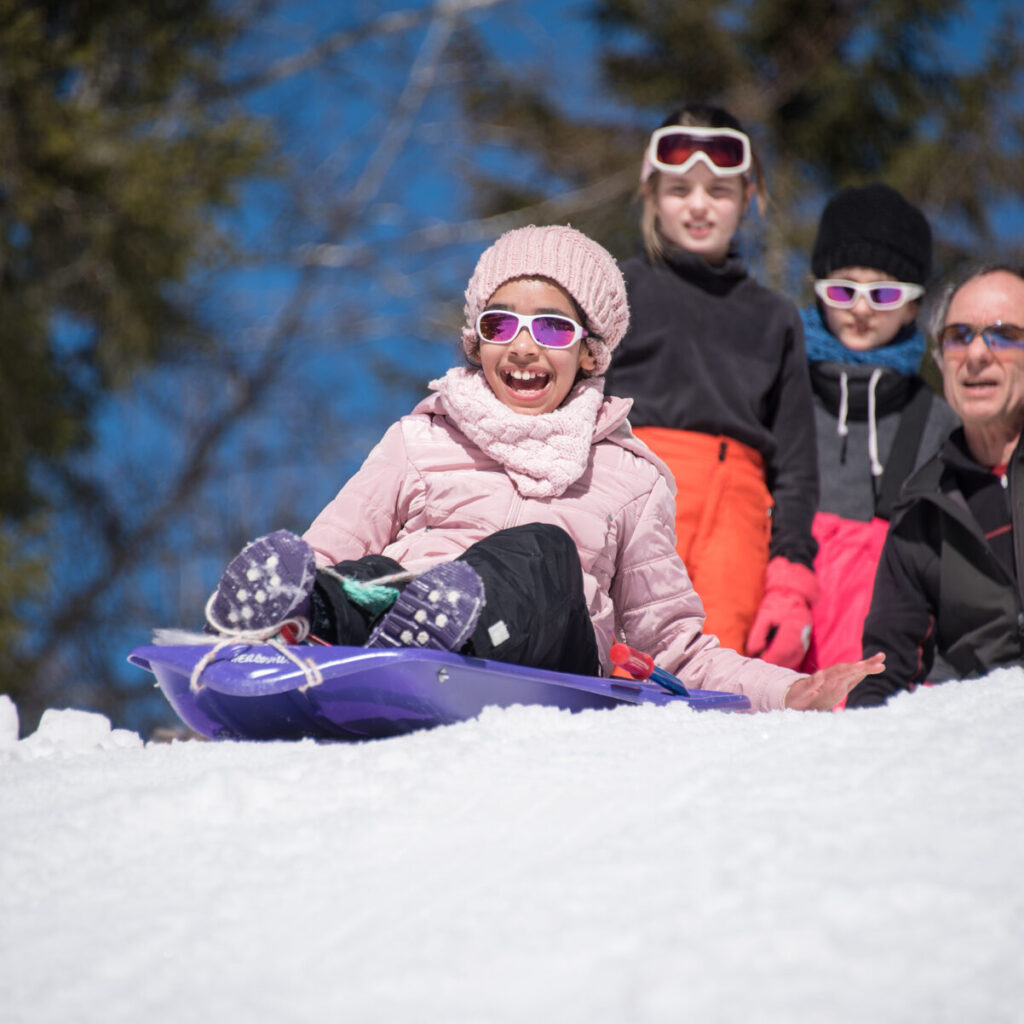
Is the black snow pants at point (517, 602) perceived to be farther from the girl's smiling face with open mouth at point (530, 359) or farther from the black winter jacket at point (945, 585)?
the black winter jacket at point (945, 585)

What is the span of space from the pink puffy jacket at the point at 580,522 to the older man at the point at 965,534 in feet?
1.96

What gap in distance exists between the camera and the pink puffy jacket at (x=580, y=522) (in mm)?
2598

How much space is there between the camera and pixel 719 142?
3.57 m

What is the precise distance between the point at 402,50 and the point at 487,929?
12.7 meters

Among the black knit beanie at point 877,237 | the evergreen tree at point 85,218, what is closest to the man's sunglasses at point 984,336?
the black knit beanie at point 877,237

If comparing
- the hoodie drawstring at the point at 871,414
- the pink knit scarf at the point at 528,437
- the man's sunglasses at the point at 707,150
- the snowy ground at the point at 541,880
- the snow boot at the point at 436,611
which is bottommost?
the snowy ground at the point at 541,880

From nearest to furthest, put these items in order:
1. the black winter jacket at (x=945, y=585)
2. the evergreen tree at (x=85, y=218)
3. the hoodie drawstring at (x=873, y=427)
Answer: the black winter jacket at (x=945, y=585) < the hoodie drawstring at (x=873, y=427) < the evergreen tree at (x=85, y=218)

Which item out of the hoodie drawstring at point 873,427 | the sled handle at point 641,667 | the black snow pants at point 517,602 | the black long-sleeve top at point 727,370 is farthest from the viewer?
the hoodie drawstring at point 873,427

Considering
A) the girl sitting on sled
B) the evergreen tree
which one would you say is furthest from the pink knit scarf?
the evergreen tree

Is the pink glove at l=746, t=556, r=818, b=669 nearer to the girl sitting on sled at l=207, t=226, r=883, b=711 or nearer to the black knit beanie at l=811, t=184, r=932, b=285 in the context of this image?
the girl sitting on sled at l=207, t=226, r=883, b=711

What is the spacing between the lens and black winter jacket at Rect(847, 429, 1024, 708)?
292 cm

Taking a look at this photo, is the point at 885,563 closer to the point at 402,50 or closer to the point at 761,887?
the point at 761,887


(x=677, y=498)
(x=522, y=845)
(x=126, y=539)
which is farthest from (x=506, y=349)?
(x=126, y=539)

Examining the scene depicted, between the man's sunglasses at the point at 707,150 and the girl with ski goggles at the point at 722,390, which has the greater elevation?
the man's sunglasses at the point at 707,150
